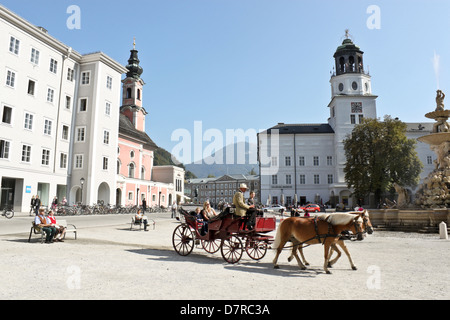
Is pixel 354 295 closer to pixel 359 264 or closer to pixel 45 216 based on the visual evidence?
pixel 359 264

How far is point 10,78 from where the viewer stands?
29.7m

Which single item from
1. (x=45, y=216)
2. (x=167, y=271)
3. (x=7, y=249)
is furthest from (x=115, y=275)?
(x=45, y=216)

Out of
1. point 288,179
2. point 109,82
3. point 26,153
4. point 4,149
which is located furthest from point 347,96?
point 4,149

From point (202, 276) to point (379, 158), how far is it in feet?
144

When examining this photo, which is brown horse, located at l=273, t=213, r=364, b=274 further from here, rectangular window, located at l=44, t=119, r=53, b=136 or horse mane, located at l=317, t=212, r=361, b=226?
rectangular window, located at l=44, t=119, r=53, b=136

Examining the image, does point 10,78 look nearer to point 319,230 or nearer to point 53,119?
point 53,119

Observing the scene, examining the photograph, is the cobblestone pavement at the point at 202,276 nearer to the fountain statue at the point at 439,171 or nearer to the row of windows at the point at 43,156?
the fountain statue at the point at 439,171

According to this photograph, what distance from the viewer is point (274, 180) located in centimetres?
6328

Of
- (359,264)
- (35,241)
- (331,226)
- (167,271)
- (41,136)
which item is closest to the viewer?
(167,271)

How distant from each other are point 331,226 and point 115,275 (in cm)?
491

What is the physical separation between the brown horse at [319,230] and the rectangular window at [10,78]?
3150cm

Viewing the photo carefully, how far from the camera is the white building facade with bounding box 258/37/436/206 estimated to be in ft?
203

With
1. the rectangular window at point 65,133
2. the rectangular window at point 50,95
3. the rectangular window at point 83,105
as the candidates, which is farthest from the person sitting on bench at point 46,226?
the rectangular window at point 83,105

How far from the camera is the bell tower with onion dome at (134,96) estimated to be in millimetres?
62719
